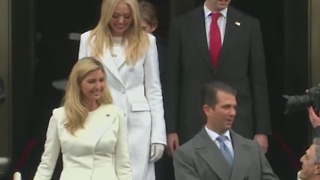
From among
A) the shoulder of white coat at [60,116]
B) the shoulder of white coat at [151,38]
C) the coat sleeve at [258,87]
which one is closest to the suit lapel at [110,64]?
the shoulder of white coat at [151,38]

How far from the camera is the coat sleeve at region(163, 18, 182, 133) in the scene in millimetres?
9312

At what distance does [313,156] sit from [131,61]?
80.6 inches

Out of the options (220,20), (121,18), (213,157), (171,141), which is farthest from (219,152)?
(220,20)

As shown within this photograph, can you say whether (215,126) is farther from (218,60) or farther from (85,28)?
(85,28)

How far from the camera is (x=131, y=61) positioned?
29.7 feet

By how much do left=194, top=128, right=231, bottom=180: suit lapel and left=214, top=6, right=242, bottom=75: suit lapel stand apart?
147 cm

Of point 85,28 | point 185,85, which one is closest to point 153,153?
point 185,85

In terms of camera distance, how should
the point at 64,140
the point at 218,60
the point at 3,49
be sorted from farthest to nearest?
the point at 3,49
the point at 218,60
the point at 64,140

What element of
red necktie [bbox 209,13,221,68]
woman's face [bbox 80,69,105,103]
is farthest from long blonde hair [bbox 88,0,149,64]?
red necktie [bbox 209,13,221,68]

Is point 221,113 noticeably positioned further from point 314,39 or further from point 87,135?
point 314,39

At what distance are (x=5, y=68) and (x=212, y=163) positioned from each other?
115 inches

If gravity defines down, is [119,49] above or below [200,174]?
above

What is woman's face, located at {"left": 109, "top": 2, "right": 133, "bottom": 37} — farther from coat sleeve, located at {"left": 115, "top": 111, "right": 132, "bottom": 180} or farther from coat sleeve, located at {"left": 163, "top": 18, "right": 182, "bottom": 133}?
coat sleeve, located at {"left": 115, "top": 111, "right": 132, "bottom": 180}

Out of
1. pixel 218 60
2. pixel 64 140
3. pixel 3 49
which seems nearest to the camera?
pixel 64 140
